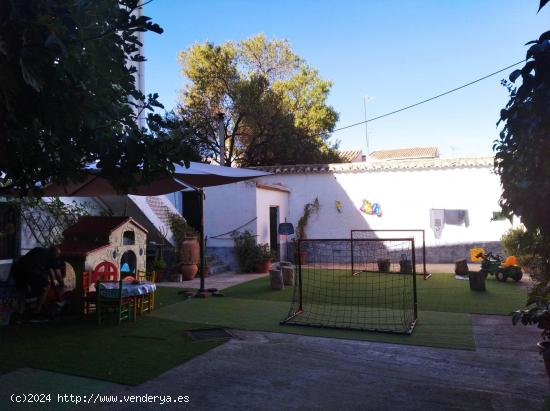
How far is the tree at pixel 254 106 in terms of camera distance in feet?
66.3

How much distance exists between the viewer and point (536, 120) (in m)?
2.81

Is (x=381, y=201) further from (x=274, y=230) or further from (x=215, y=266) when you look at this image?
(x=215, y=266)

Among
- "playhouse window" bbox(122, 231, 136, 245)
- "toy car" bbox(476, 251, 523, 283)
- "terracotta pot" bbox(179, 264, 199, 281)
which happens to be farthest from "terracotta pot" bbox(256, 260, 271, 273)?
"toy car" bbox(476, 251, 523, 283)

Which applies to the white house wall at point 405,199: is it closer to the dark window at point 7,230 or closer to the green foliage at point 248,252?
the green foliage at point 248,252

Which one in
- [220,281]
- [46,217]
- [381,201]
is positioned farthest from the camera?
[381,201]

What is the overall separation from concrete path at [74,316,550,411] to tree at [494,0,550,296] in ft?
4.10

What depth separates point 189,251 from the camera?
40.2ft

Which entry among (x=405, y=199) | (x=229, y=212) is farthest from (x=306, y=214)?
(x=405, y=199)

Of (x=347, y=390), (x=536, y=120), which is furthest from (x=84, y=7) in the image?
(x=347, y=390)

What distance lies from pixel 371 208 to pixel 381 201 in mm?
410

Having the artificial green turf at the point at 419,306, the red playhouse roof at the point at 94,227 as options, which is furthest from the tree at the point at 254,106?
the red playhouse roof at the point at 94,227

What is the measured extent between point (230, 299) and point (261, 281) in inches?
97.1

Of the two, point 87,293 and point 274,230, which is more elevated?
point 274,230

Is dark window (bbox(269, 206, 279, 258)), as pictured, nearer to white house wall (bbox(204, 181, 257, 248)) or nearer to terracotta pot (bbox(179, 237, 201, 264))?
white house wall (bbox(204, 181, 257, 248))
